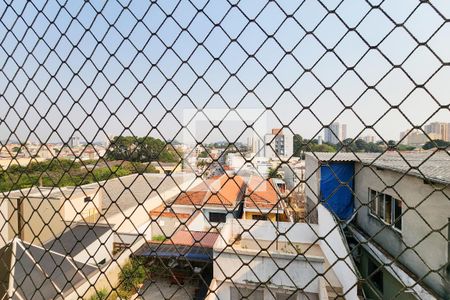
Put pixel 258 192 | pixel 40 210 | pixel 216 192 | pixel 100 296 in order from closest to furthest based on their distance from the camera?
pixel 216 192, pixel 100 296, pixel 258 192, pixel 40 210

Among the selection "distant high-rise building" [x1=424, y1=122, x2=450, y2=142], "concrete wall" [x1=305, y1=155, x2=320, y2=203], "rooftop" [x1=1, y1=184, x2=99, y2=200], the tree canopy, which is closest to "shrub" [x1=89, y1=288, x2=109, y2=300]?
"rooftop" [x1=1, y1=184, x2=99, y2=200]

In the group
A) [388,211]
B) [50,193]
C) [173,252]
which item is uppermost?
[50,193]

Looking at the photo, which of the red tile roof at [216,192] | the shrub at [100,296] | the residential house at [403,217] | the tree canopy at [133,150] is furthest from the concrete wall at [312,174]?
the shrub at [100,296]

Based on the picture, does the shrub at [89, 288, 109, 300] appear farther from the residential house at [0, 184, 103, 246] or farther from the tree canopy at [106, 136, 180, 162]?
the tree canopy at [106, 136, 180, 162]

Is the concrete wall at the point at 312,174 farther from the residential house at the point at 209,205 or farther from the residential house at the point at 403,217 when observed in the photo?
the residential house at the point at 209,205

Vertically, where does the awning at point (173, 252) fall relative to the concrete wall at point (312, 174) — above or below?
below

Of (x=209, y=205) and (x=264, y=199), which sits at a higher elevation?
(x=264, y=199)

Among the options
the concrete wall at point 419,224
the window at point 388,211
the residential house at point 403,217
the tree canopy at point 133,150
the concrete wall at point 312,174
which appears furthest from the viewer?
the window at point 388,211

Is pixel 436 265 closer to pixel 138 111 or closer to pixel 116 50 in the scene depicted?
pixel 138 111

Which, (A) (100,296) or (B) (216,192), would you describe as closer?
(B) (216,192)

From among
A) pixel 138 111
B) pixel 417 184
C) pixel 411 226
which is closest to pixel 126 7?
pixel 138 111

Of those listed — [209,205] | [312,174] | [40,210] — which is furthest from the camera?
[209,205]

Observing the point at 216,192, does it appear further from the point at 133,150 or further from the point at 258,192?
the point at 258,192

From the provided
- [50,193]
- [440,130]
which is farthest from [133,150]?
[440,130]
